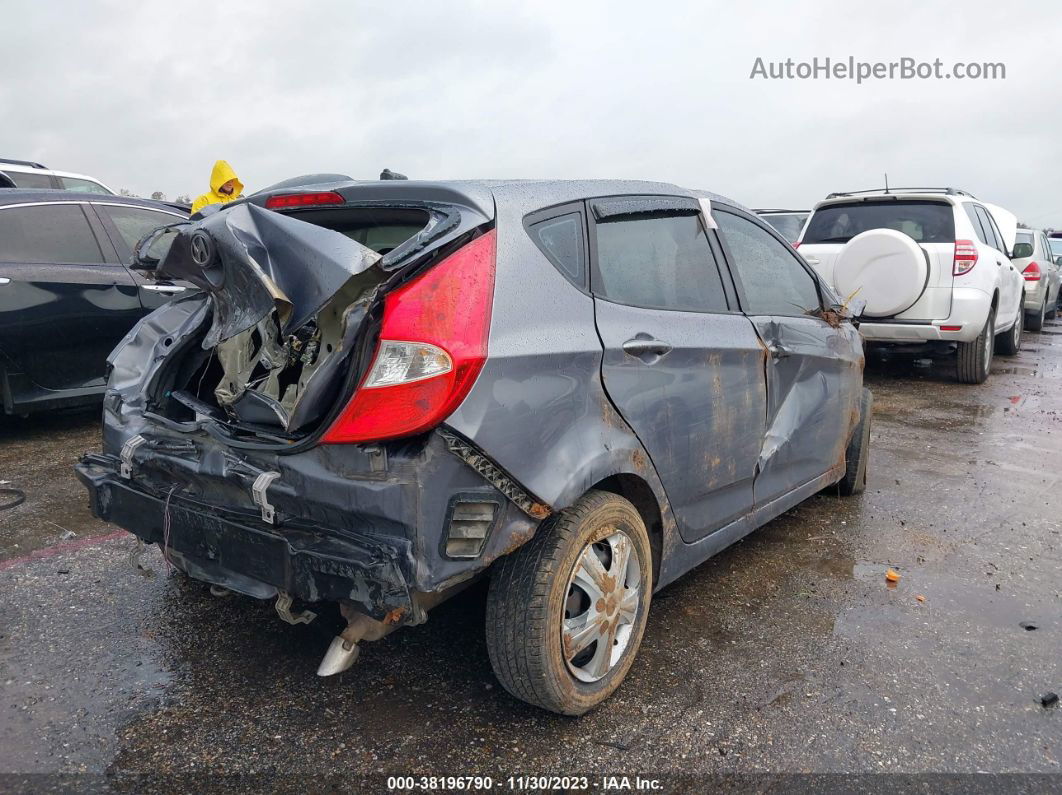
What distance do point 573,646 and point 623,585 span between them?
0.93 feet

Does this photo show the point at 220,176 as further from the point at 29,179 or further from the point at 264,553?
the point at 264,553

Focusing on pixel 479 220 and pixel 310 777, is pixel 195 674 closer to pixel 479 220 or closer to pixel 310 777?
pixel 310 777

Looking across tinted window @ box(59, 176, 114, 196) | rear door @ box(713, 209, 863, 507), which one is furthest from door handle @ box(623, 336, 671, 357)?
tinted window @ box(59, 176, 114, 196)

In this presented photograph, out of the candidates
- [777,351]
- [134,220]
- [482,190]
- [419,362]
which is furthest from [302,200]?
[134,220]

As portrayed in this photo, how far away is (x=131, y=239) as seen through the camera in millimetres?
5641

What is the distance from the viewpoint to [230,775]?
7.03 feet

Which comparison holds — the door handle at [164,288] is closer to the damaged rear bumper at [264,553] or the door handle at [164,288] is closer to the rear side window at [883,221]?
the damaged rear bumper at [264,553]

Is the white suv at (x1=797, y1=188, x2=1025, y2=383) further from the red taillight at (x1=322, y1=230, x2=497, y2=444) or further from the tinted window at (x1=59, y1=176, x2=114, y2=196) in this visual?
the tinted window at (x1=59, y1=176, x2=114, y2=196)

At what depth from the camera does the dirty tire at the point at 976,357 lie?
7834 mm

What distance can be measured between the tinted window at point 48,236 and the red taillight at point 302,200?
3.20 m

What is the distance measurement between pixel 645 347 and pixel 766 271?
125 cm

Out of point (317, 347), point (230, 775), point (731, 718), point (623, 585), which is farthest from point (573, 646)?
point (317, 347)

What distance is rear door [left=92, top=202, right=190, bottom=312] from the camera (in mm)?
5508

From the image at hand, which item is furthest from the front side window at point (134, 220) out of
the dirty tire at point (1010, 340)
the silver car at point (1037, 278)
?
the silver car at point (1037, 278)
